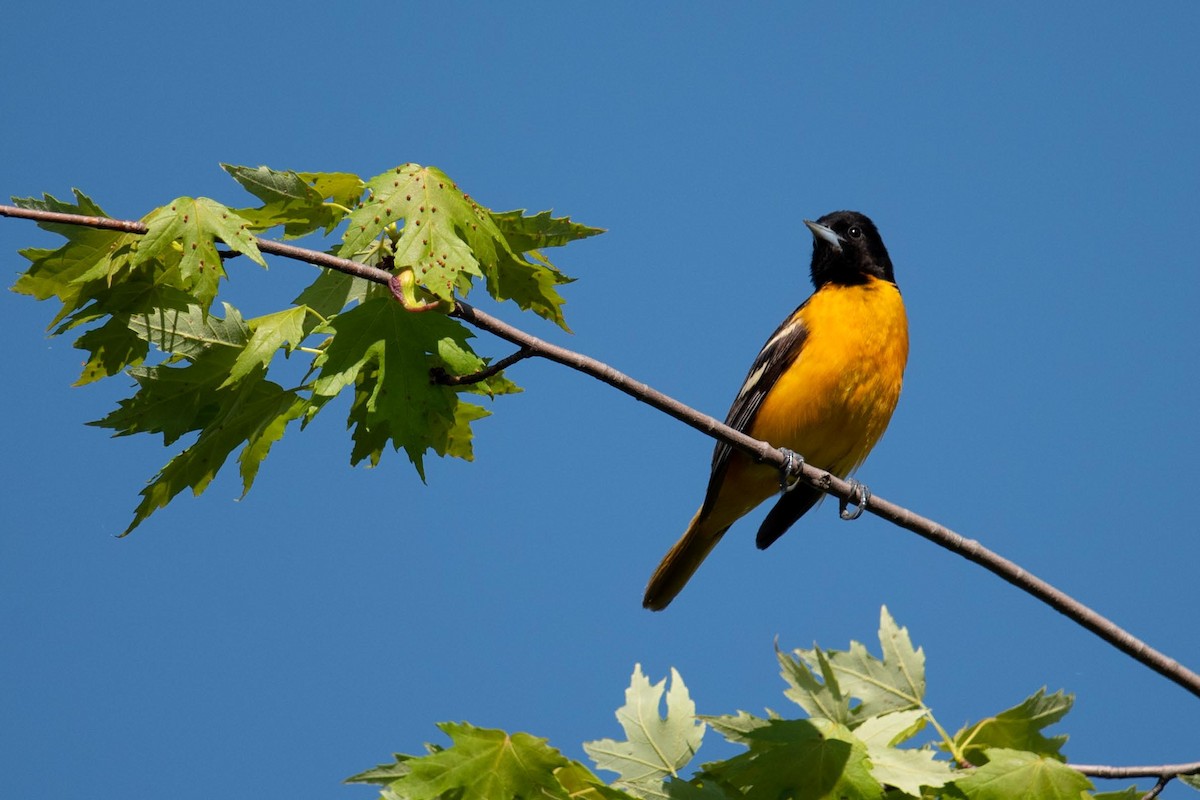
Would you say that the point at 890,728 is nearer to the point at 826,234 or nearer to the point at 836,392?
the point at 836,392

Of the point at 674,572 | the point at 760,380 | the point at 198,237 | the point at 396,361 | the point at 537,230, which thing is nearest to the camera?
the point at 198,237

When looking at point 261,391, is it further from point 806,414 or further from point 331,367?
point 806,414

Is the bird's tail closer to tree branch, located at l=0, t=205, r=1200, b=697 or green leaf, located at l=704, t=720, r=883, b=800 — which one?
tree branch, located at l=0, t=205, r=1200, b=697

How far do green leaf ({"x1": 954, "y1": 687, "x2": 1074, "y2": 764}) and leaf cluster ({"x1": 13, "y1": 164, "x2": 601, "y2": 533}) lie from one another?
1.72m

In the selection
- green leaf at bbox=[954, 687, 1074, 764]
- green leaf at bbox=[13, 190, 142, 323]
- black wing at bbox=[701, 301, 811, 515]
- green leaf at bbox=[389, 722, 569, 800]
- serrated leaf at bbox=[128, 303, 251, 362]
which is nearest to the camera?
green leaf at bbox=[389, 722, 569, 800]

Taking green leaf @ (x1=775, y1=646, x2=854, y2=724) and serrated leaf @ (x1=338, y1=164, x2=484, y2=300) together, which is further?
serrated leaf @ (x1=338, y1=164, x2=484, y2=300)

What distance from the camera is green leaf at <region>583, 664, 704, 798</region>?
113 inches

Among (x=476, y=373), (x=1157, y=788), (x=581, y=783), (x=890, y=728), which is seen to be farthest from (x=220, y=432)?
(x=1157, y=788)

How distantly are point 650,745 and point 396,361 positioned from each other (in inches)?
50.1

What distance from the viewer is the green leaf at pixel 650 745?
2879 mm

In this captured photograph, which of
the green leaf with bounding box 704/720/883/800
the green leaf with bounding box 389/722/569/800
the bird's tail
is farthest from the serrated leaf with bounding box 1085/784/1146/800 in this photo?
the bird's tail

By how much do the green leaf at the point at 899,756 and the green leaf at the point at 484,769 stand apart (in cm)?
75

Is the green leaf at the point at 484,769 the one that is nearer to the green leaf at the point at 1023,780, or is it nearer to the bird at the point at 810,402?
the green leaf at the point at 1023,780

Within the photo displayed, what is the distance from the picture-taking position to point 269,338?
11.1 feet
